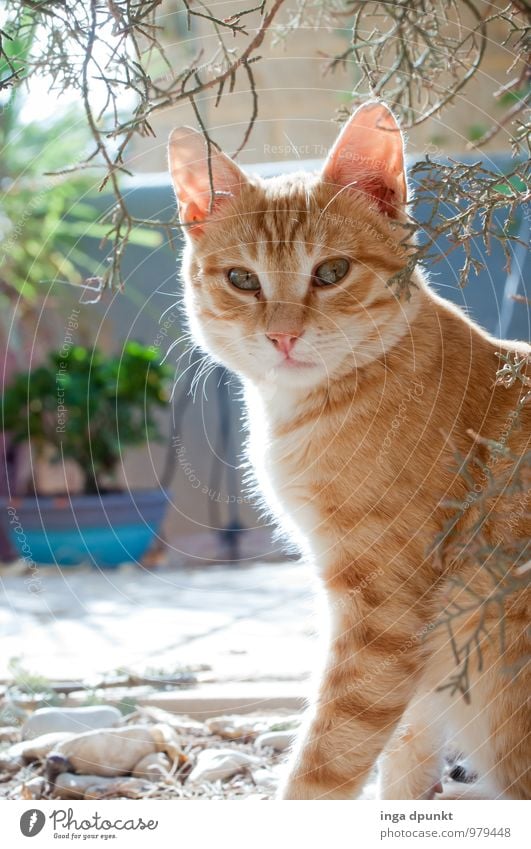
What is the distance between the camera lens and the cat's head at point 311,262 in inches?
78.5

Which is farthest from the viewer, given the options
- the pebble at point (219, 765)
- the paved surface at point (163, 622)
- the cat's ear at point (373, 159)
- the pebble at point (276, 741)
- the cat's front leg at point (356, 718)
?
the paved surface at point (163, 622)

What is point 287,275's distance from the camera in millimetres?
2049

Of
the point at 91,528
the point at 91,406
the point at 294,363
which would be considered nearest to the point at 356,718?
the point at 294,363

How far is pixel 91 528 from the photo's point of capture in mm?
5180

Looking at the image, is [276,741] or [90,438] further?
[90,438]

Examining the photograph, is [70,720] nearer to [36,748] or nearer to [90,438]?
[36,748]

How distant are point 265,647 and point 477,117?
5.32 m

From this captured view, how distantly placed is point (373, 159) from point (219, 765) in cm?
143

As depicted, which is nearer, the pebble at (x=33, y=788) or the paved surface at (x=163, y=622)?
the pebble at (x=33, y=788)

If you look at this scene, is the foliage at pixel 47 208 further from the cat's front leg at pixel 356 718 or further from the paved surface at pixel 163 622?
the cat's front leg at pixel 356 718

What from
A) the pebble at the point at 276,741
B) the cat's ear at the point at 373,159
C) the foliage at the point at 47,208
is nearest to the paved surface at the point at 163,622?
the pebble at the point at 276,741

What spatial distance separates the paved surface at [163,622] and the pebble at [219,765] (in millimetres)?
343

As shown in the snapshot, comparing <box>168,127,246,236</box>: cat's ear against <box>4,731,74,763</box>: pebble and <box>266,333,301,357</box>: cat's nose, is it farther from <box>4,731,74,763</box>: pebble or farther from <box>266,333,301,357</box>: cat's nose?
<box>4,731,74,763</box>: pebble
